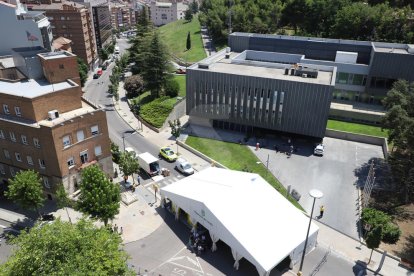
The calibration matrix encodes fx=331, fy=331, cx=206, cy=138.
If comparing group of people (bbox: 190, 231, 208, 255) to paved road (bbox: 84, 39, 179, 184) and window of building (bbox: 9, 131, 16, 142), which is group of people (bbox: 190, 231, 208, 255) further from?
window of building (bbox: 9, 131, 16, 142)

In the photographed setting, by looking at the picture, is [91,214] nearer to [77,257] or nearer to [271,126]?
[77,257]

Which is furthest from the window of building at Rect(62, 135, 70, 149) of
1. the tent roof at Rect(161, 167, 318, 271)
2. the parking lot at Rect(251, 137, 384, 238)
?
the parking lot at Rect(251, 137, 384, 238)

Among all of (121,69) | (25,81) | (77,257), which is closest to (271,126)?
(25,81)

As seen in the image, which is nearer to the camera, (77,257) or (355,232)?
(77,257)

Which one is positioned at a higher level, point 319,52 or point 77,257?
point 319,52

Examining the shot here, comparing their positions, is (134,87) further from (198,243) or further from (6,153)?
(198,243)

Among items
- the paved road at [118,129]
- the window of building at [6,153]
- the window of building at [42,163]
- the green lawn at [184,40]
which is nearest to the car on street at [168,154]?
the paved road at [118,129]
